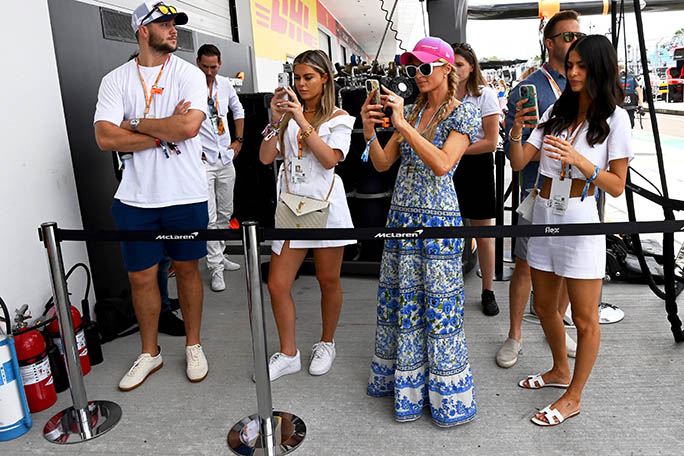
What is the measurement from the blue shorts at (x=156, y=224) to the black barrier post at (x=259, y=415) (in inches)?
30.5

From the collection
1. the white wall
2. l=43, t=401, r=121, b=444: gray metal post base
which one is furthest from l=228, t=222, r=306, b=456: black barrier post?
the white wall

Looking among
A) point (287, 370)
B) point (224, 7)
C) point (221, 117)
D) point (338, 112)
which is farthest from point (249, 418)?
point (224, 7)

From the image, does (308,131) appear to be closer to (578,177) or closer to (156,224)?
(156,224)

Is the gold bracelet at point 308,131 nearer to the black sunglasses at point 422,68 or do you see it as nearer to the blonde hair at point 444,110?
the blonde hair at point 444,110

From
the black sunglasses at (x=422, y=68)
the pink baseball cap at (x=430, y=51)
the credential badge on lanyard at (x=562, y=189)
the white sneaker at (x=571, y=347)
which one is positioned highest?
the pink baseball cap at (x=430, y=51)

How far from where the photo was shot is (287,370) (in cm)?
287

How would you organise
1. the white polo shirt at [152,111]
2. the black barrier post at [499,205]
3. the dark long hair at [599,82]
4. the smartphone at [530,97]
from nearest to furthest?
1. the dark long hair at [599,82]
2. the smartphone at [530,97]
3. the white polo shirt at [152,111]
4. the black barrier post at [499,205]

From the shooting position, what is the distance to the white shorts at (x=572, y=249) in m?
2.14

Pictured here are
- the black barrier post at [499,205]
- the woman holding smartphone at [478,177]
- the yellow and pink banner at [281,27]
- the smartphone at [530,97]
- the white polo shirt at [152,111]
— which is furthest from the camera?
the yellow and pink banner at [281,27]

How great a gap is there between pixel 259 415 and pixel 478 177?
7.29 ft

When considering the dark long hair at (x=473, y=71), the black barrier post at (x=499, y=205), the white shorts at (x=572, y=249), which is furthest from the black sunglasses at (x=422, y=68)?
the black barrier post at (x=499, y=205)

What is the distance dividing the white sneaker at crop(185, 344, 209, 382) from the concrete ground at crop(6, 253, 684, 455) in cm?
4

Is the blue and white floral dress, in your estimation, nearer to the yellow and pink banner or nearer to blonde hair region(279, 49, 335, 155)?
blonde hair region(279, 49, 335, 155)

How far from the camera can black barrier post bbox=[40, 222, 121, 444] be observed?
7.58 ft
